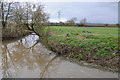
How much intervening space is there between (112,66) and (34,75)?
339cm

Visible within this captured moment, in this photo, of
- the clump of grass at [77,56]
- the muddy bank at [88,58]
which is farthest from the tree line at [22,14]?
the clump of grass at [77,56]

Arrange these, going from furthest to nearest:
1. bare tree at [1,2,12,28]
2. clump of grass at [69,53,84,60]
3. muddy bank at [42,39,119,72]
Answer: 1. bare tree at [1,2,12,28]
2. clump of grass at [69,53,84,60]
3. muddy bank at [42,39,119,72]

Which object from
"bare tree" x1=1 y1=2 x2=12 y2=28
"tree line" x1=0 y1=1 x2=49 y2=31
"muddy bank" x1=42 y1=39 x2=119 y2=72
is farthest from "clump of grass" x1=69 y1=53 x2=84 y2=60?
"bare tree" x1=1 y1=2 x2=12 y2=28

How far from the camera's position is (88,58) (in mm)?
5352

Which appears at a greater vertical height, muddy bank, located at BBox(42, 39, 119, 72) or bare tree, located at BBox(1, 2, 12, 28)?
bare tree, located at BBox(1, 2, 12, 28)

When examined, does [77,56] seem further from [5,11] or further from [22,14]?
[5,11]

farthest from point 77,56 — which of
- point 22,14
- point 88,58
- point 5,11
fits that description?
point 5,11

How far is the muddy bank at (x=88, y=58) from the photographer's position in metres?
4.58

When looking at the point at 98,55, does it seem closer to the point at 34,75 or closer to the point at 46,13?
the point at 34,75

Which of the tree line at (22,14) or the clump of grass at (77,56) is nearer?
the clump of grass at (77,56)

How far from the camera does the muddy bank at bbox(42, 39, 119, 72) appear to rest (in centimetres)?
458

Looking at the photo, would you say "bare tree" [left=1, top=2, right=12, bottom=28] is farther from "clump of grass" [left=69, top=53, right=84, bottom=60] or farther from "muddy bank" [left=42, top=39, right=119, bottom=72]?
"clump of grass" [left=69, top=53, right=84, bottom=60]

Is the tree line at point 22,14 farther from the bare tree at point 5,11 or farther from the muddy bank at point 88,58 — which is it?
the muddy bank at point 88,58

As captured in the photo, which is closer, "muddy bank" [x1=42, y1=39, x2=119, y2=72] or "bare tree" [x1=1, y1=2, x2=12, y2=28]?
"muddy bank" [x1=42, y1=39, x2=119, y2=72]
